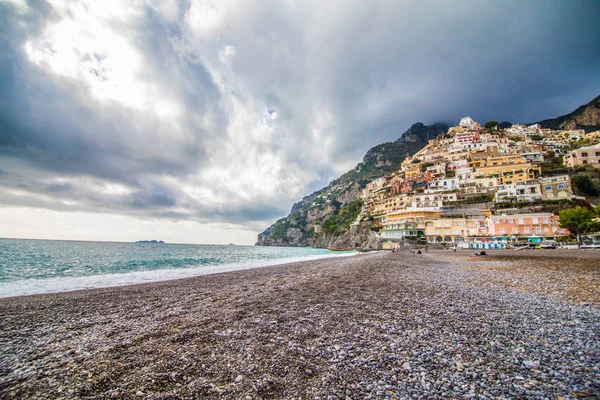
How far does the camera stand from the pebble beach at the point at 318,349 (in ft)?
14.0

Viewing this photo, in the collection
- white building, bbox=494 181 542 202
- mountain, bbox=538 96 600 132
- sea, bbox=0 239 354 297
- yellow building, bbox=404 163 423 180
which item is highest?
mountain, bbox=538 96 600 132

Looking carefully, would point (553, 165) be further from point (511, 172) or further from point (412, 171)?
point (412, 171)

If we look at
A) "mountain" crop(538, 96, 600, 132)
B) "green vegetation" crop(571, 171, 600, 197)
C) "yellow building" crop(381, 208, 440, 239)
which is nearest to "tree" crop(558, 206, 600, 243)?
"green vegetation" crop(571, 171, 600, 197)

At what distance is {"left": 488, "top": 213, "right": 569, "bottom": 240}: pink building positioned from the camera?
199ft

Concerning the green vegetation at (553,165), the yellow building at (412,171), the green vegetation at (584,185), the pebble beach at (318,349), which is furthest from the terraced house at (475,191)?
the pebble beach at (318,349)

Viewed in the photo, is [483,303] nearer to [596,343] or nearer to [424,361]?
[596,343]

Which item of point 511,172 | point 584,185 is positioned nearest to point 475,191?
point 511,172

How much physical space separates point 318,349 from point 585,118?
779 feet

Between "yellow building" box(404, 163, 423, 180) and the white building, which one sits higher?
"yellow building" box(404, 163, 423, 180)

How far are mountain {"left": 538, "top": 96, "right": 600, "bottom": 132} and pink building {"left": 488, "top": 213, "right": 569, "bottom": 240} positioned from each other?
140792mm

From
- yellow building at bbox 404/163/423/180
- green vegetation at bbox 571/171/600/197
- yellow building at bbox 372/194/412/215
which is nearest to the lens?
green vegetation at bbox 571/171/600/197

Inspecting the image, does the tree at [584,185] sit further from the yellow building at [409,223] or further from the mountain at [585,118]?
the mountain at [585,118]

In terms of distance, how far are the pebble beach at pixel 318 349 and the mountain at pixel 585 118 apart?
708 feet

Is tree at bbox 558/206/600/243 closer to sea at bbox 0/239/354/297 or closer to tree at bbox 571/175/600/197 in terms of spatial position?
tree at bbox 571/175/600/197
